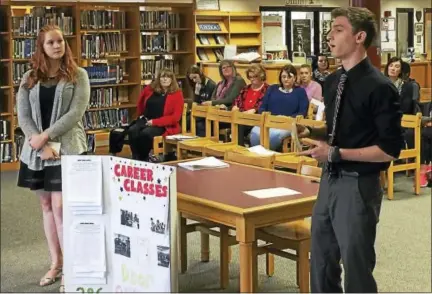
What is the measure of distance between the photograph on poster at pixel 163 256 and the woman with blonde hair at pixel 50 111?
0.91 m

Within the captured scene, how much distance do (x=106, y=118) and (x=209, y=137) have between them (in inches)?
88.0

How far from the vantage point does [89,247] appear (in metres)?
3.45

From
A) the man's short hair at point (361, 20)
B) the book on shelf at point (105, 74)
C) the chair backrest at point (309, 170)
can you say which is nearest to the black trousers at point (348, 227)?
the man's short hair at point (361, 20)

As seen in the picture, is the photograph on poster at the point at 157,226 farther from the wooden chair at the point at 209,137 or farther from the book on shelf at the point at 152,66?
the book on shelf at the point at 152,66

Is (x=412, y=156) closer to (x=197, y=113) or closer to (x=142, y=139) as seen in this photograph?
(x=197, y=113)

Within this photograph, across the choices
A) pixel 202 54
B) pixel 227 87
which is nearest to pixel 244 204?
pixel 227 87

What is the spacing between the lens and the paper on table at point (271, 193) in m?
3.39

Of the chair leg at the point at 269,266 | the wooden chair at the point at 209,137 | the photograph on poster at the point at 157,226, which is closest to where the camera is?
the photograph on poster at the point at 157,226

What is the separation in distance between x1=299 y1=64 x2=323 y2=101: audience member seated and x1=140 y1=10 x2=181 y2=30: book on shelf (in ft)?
7.62

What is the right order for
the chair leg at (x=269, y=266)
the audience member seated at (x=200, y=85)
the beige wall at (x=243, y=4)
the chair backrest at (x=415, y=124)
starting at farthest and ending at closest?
the audience member seated at (x=200, y=85) → the beige wall at (x=243, y=4) → the chair backrest at (x=415, y=124) → the chair leg at (x=269, y=266)

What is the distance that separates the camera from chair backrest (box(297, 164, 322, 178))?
3.87 meters

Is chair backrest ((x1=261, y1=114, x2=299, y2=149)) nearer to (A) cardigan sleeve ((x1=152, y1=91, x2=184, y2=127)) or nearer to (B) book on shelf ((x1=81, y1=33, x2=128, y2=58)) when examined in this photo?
(A) cardigan sleeve ((x1=152, y1=91, x2=184, y2=127))

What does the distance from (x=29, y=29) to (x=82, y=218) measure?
510 centimetres

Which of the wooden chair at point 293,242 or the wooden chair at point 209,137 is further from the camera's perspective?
the wooden chair at point 209,137
